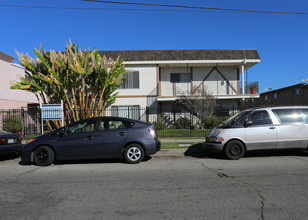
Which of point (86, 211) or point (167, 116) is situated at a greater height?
point (167, 116)

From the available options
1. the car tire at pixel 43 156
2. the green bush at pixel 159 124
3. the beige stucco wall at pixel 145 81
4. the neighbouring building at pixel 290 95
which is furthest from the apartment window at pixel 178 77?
the car tire at pixel 43 156

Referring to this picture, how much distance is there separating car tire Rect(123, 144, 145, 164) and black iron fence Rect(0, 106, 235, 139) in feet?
20.5

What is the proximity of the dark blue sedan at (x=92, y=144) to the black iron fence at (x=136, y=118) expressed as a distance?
6.15 metres

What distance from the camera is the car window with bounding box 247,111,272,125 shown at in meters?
7.65

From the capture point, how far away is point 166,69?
19.8 metres

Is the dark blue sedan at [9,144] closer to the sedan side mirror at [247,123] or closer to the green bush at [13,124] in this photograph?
Answer: the green bush at [13,124]

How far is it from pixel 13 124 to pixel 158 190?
13250 mm

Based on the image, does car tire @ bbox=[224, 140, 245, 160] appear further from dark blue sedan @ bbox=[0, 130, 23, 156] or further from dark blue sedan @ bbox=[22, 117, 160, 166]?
dark blue sedan @ bbox=[0, 130, 23, 156]

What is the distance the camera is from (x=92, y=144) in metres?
7.14

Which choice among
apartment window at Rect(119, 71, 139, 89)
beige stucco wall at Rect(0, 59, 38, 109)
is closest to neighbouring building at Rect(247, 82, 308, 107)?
apartment window at Rect(119, 71, 139, 89)

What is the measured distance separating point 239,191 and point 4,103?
691 inches

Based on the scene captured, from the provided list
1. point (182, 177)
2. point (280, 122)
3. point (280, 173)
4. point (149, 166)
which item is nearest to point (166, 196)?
point (182, 177)

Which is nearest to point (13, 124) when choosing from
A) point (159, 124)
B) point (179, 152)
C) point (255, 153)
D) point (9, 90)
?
point (9, 90)

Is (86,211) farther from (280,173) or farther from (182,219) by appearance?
(280,173)
